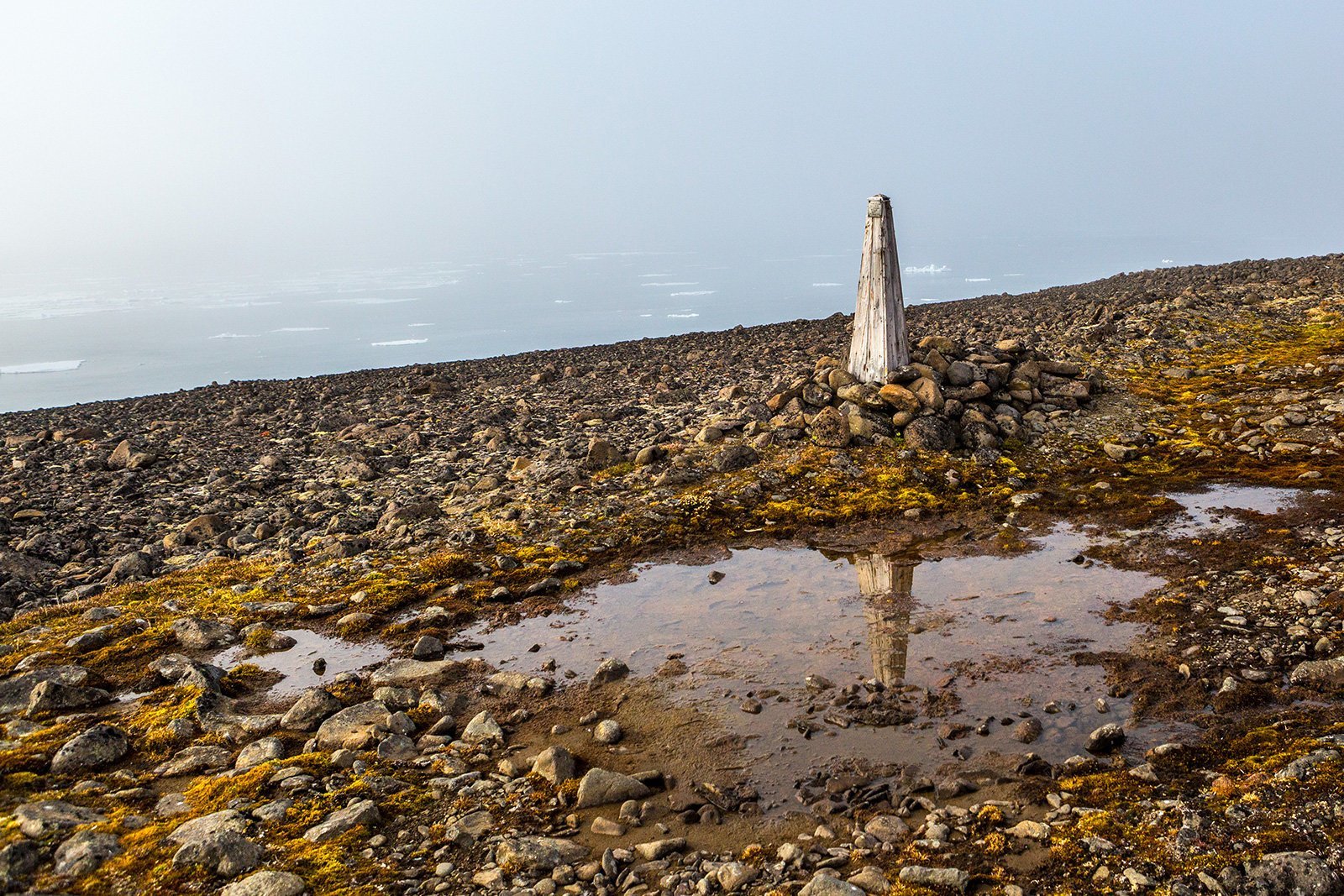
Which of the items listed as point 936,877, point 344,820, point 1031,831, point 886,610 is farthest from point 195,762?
point 886,610

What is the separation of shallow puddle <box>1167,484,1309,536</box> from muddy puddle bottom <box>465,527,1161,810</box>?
1530 mm

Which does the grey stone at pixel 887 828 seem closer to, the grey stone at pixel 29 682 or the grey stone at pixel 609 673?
the grey stone at pixel 609 673

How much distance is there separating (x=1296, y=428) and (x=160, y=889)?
55.7 feet

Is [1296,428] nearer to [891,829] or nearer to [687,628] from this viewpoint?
[687,628]

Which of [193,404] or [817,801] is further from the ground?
[193,404]

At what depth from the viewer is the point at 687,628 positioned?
9320 mm

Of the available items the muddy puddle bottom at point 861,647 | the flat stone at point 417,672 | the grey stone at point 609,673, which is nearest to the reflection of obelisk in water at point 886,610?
the muddy puddle bottom at point 861,647

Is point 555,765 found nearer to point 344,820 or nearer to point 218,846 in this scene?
point 344,820

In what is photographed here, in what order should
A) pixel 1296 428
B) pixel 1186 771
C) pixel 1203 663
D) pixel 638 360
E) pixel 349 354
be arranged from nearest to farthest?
1. pixel 1186 771
2. pixel 1203 663
3. pixel 1296 428
4. pixel 638 360
5. pixel 349 354

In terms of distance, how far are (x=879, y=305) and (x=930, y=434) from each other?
2.99 metres

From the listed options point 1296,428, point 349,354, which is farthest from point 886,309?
point 349,354

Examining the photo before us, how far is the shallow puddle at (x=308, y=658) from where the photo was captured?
8.59 metres

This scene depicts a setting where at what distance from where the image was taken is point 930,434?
14.6 metres

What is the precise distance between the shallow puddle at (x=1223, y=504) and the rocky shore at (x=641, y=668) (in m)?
0.12
